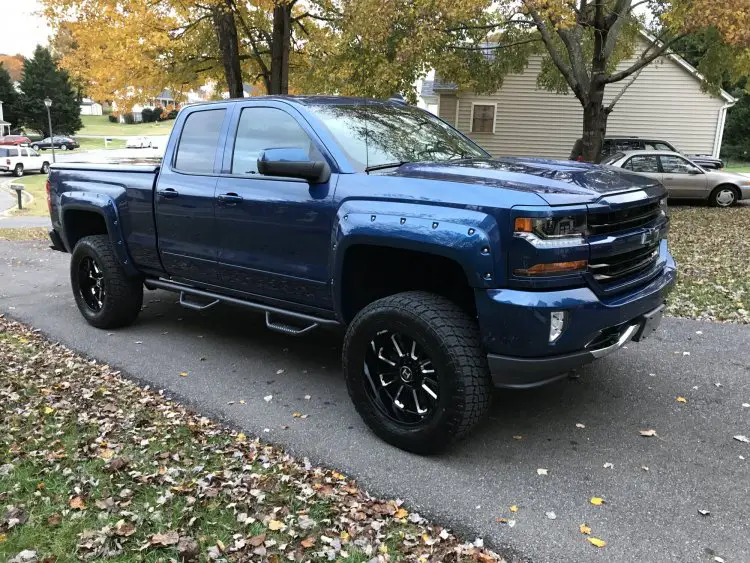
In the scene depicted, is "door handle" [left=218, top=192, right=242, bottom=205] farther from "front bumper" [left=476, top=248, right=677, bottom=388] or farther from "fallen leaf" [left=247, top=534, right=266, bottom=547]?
"fallen leaf" [left=247, top=534, right=266, bottom=547]

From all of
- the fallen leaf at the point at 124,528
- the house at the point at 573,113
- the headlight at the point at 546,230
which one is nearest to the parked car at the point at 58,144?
the house at the point at 573,113

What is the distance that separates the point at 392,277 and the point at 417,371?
750mm

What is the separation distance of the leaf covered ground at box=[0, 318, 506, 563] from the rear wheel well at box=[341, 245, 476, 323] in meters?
1.07

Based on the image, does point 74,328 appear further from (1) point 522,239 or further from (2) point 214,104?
(1) point 522,239

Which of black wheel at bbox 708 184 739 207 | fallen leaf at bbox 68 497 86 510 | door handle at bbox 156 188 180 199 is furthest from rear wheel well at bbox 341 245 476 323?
black wheel at bbox 708 184 739 207

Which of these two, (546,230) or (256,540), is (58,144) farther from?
(546,230)

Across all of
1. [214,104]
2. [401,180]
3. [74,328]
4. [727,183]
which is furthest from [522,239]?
[727,183]

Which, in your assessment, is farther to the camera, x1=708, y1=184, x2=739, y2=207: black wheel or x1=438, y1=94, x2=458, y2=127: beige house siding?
x1=438, y1=94, x2=458, y2=127: beige house siding

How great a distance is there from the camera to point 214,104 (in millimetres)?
4930

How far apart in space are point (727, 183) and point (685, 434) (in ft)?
45.8

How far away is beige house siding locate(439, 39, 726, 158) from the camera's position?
885 inches

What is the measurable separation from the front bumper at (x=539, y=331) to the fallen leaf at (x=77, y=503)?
2127 millimetres

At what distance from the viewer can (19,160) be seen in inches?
1430

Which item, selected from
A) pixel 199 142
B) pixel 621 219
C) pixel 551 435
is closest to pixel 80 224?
pixel 199 142
